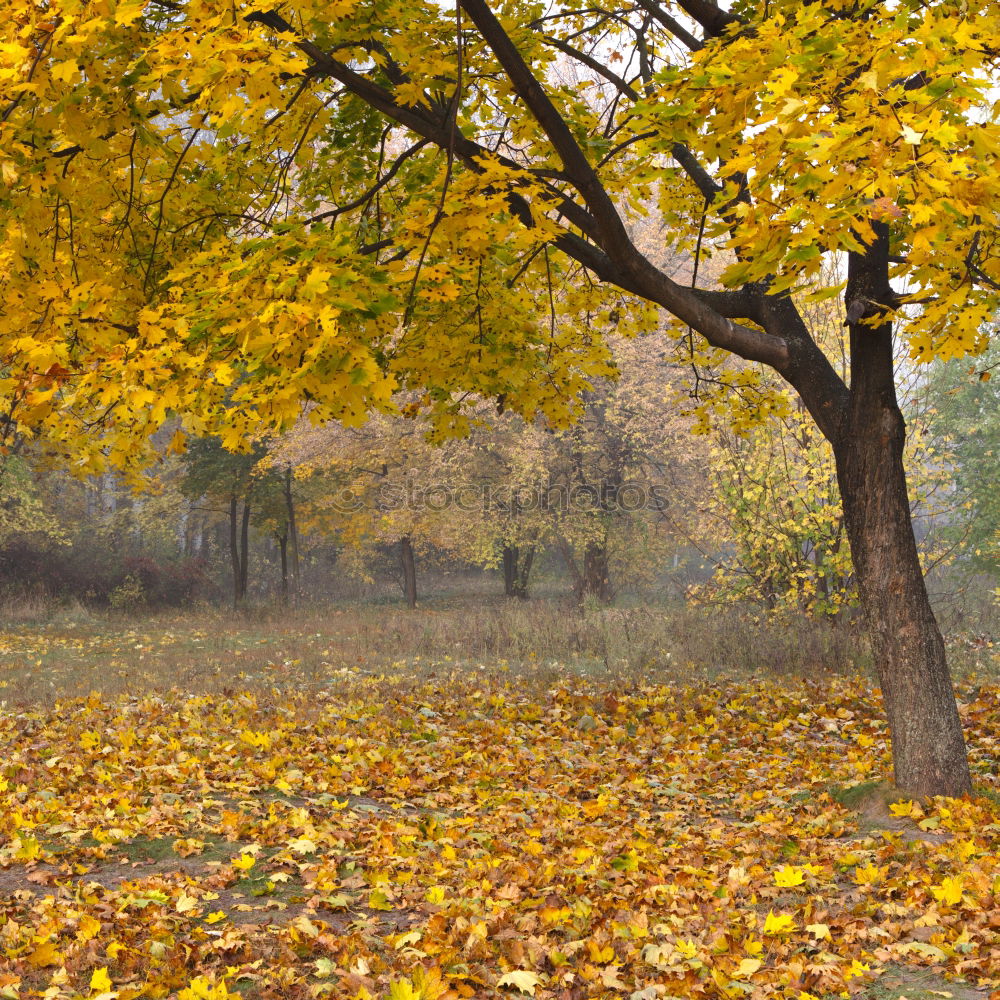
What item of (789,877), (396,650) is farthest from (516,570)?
(789,877)

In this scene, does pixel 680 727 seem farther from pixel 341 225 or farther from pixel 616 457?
pixel 616 457

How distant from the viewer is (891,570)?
5918 mm

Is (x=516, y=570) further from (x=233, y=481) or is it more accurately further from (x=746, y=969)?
(x=746, y=969)

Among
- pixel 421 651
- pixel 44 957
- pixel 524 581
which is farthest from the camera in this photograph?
pixel 524 581

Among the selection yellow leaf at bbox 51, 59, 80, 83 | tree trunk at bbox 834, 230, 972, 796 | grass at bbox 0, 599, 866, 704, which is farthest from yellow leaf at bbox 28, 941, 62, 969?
grass at bbox 0, 599, 866, 704

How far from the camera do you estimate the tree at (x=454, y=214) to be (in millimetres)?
3709

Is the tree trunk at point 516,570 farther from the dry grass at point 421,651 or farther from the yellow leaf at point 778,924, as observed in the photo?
the yellow leaf at point 778,924

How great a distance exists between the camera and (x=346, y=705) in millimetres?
9438

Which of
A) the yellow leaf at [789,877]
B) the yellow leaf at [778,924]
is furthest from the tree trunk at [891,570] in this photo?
the yellow leaf at [778,924]

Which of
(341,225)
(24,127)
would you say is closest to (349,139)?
(341,225)

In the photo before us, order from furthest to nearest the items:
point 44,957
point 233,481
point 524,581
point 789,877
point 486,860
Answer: point 524,581 → point 233,481 → point 486,860 → point 789,877 → point 44,957

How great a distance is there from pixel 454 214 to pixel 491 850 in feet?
11.8

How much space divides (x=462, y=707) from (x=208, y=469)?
1701cm

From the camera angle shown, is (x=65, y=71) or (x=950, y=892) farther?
(x=950, y=892)
